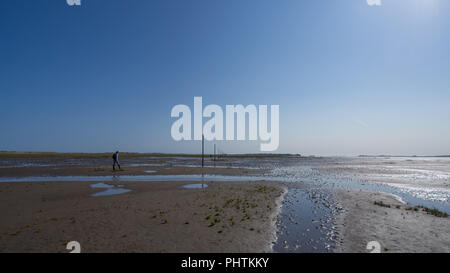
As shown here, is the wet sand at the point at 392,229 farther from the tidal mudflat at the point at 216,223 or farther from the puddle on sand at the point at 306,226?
the puddle on sand at the point at 306,226

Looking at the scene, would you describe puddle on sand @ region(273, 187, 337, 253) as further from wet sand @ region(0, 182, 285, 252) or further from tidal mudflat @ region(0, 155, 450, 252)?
wet sand @ region(0, 182, 285, 252)

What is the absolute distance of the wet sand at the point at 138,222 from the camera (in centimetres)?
786

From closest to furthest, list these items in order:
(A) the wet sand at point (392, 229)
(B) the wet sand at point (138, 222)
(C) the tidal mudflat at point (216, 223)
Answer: (B) the wet sand at point (138, 222) → (C) the tidal mudflat at point (216, 223) → (A) the wet sand at point (392, 229)

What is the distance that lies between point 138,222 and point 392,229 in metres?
11.5

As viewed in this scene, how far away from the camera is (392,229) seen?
10.1 meters

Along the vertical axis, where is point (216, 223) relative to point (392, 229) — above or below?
above

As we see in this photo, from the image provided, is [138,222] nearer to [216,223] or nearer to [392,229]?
[216,223]

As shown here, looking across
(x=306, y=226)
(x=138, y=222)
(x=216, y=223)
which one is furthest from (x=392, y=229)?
(x=138, y=222)

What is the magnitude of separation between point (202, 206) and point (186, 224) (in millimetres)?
3390

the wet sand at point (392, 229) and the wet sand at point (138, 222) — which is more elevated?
the wet sand at point (138, 222)

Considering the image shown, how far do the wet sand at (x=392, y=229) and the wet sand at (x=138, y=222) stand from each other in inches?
130

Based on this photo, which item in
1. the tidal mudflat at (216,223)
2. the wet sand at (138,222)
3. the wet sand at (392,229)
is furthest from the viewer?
the wet sand at (392,229)

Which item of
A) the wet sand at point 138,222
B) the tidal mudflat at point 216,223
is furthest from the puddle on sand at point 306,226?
the wet sand at point 138,222
